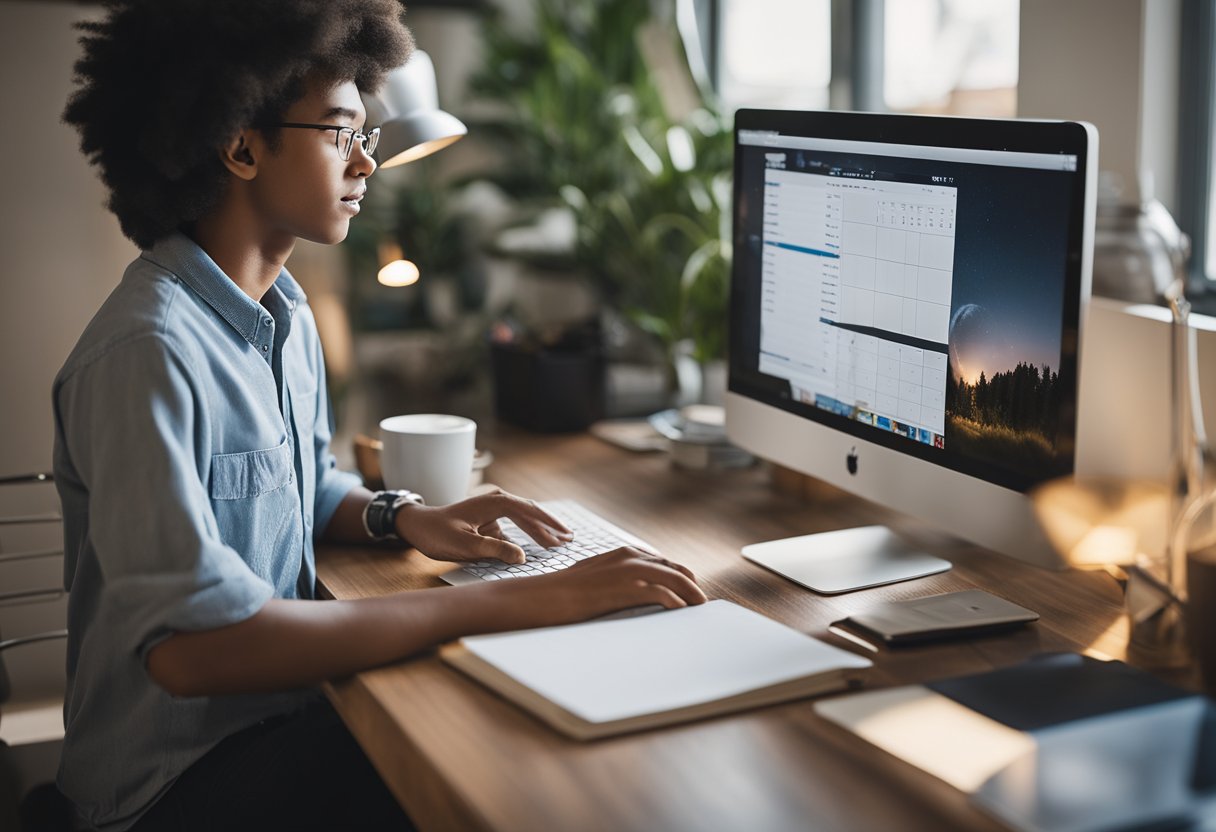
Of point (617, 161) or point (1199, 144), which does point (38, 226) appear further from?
point (1199, 144)

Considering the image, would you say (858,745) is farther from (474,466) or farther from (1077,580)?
(474,466)

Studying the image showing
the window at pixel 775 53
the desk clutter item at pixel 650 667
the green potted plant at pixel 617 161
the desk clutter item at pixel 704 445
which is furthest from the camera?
the window at pixel 775 53

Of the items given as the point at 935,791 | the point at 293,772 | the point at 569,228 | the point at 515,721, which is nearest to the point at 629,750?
the point at 515,721

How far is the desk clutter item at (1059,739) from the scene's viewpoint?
2.62 feet

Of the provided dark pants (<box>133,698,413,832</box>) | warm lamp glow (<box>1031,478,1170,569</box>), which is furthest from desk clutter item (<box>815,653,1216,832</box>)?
dark pants (<box>133,698,413,832</box>)

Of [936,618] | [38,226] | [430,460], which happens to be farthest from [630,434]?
[38,226]

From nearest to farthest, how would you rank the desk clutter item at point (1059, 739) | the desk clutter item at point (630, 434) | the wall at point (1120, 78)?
the desk clutter item at point (1059, 739) → the wall at point (1120, 78) → the desk clutter item at point (630, 434)

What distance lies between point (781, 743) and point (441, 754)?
255mm

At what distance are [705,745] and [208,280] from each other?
0.67 metres

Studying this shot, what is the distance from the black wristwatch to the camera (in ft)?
4.78

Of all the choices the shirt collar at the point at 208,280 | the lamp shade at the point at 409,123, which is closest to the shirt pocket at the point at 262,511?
the shirt collar at the point at 208,280

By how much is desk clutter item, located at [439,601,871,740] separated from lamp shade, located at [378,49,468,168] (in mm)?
706

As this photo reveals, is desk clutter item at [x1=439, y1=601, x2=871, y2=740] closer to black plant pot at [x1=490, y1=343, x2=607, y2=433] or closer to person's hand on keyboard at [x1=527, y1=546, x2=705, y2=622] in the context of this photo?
person's hand on keyboard at [x1=527, y1=546, x2=705, y2=622]

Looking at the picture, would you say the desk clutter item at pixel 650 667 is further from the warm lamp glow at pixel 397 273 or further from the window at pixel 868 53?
the window at pixel 868 53
